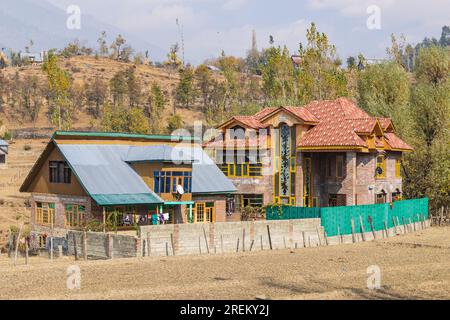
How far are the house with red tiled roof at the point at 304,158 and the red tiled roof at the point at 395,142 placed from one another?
793mm

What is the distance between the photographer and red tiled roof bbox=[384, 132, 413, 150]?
67375mm

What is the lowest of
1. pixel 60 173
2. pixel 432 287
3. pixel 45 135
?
pixel 432 287

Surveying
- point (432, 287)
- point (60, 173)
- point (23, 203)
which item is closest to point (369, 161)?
point (60, 173)

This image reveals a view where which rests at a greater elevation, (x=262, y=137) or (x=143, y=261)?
(x=262, y=137)

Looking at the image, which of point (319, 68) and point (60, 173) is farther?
point (319, 68)

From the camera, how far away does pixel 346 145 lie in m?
60.7

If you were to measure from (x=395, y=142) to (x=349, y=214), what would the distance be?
1682 cm

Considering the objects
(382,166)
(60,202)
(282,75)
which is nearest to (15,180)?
(282,75)

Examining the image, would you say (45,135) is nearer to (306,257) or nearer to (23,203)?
(23,203)

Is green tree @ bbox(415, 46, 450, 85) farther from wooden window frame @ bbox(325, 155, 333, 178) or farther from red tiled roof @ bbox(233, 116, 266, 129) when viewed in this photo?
red tiled roof @ bbox(233, 116, 266, 129)

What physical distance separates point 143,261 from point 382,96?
147 feet

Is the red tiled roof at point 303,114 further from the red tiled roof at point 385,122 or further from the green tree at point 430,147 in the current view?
the green tree at point 430,147

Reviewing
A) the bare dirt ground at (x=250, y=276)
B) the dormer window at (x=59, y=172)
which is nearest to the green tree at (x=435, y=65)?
the bare dirt ground at (x=250, y=276)
